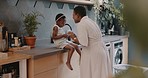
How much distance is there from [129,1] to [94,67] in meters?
2.38

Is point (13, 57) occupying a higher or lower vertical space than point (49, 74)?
higher

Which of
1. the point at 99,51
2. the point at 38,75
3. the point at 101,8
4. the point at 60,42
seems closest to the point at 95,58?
the point at 99,51

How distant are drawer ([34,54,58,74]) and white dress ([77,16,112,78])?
1.25 feet

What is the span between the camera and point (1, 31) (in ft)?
7.48

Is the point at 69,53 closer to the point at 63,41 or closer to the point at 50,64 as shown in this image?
the point at 63,41

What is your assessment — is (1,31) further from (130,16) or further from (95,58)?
(130,16)

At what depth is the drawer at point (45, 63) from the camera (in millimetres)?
2320

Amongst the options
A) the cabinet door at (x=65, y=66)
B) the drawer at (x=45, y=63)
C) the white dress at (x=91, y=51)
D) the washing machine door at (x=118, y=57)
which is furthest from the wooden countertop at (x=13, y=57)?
the washing machine door at (x=118, y=57)

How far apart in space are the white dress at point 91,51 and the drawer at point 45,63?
15.0 inches

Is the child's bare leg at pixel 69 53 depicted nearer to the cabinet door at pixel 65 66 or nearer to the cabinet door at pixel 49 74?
the cabinet door at pixel 65 66

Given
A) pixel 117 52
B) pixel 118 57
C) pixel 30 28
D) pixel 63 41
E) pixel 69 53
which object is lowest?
pixel 118 57

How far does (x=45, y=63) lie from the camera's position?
8.00 ft

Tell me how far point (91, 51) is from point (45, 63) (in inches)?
23.8

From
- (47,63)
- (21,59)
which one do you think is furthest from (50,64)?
(21,59)
